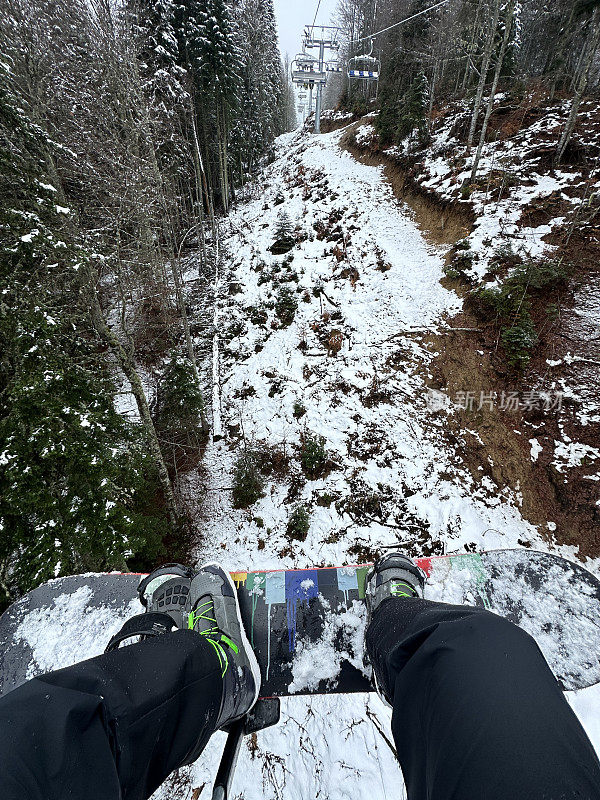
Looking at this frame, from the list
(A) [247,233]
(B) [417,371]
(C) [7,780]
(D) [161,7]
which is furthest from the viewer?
(A) [247,233]

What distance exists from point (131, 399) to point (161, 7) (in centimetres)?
1404

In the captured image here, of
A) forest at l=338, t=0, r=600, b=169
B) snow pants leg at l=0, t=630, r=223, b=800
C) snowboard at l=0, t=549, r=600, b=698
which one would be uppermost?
forest at l=338, t=0, r=600, b=169

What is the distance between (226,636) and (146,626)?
0.64 m

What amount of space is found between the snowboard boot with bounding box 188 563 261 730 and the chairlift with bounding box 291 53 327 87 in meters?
34.2

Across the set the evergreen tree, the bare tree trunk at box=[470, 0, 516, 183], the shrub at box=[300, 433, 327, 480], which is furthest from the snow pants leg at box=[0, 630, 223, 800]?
the bare tree trunk at box=[470, 0, 516, 183]

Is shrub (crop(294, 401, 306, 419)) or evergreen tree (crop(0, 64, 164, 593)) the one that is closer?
evergreen tree (crop(0, 64, 164, 593))

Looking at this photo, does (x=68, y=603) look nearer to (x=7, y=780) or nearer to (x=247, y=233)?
(x=7, y=780)

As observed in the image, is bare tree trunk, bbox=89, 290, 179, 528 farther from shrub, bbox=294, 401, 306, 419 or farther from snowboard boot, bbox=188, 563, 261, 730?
snowboard boot, bbox=188, 563, 261, 730

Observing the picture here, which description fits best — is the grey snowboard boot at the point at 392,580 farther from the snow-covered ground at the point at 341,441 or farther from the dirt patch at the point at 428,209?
the dirt patch at the point at 428,209

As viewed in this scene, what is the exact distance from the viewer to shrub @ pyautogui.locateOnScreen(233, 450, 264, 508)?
7.74 metres

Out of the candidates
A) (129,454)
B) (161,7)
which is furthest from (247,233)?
(129,454)

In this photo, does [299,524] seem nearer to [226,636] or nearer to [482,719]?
[226,636]

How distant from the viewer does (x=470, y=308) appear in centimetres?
844

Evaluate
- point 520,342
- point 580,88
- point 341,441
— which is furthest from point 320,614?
point 580,88
